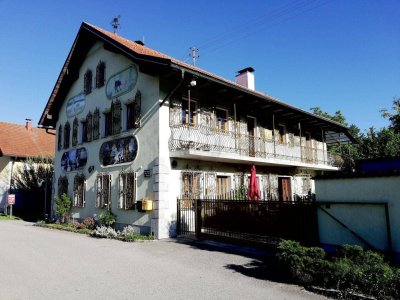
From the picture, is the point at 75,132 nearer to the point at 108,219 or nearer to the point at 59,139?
the point at 59,139

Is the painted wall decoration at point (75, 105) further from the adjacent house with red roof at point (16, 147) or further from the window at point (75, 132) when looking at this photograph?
the adjacent house with red roof at point (16, 147)

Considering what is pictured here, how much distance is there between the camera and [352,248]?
19.7 ft

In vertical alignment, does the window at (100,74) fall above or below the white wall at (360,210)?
above

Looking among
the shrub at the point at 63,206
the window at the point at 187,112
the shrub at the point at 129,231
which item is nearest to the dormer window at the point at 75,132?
the shrub at the point at 63,206

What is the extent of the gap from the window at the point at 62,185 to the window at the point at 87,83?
5286mm

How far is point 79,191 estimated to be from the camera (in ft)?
57.0

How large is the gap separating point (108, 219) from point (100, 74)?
7.84 meters

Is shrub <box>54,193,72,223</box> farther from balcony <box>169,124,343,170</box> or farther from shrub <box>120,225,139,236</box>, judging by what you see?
balcony <box>169,124,343,170</box>

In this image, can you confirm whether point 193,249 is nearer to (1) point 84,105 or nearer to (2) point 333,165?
(1) point 84,105

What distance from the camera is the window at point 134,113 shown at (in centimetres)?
1377

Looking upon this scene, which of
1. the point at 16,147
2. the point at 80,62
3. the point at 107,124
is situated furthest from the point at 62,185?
the point at 16,147

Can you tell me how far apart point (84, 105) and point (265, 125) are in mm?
10479

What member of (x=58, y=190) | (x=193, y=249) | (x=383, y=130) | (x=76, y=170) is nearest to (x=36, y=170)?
(x=58, y=190)

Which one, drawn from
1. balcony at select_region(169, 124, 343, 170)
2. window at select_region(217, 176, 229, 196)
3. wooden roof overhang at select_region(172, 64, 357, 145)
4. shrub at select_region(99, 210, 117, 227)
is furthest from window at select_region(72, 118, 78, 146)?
window at select_region(217, 176, 229, 196)
